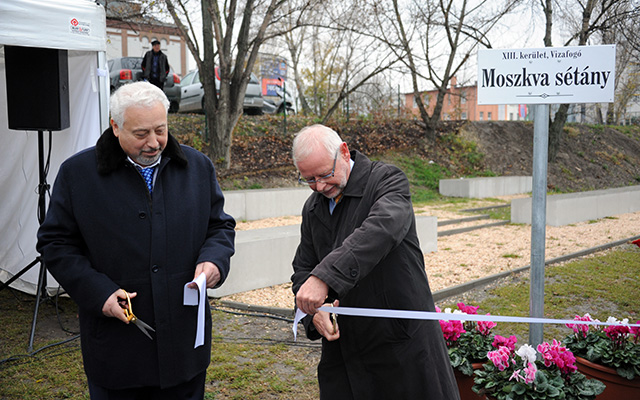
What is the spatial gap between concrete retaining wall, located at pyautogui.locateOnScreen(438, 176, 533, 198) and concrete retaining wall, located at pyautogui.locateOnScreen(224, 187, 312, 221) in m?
6.06

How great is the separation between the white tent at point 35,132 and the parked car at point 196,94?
12044mm

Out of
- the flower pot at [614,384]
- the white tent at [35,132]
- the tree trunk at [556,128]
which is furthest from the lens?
the tree trunk at [556,128]

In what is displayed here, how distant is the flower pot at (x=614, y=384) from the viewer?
3137mm

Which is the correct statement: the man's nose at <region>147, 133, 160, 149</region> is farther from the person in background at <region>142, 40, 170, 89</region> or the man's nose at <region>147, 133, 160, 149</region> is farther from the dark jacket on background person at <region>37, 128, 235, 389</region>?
the person in background at <region>142, 40, 170, 89</region>

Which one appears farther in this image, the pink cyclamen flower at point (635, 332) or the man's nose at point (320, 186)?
the pink cyclamen flower at point (635, 332)

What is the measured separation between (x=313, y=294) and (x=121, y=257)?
2.91 feet

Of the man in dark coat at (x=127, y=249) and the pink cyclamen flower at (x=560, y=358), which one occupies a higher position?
the man in dark coat at (x=127, y=249)

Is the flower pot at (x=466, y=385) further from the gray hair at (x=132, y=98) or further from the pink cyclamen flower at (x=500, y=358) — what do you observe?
the gray hair at (x=132, y=98)

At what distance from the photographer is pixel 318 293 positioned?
6.35 feet

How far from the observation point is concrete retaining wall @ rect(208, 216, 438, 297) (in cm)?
652

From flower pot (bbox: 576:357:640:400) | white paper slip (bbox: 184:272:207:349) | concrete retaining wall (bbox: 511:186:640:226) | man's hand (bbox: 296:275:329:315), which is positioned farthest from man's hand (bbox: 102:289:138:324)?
concrete retaining wall (bbox: 511:186:640:226)

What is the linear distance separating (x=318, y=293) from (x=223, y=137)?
12629mm

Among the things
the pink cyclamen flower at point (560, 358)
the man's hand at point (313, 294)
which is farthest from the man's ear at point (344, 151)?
the pink cyclamen flower at point (560, 358)

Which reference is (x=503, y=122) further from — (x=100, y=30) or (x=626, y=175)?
(x=100, y=30)
